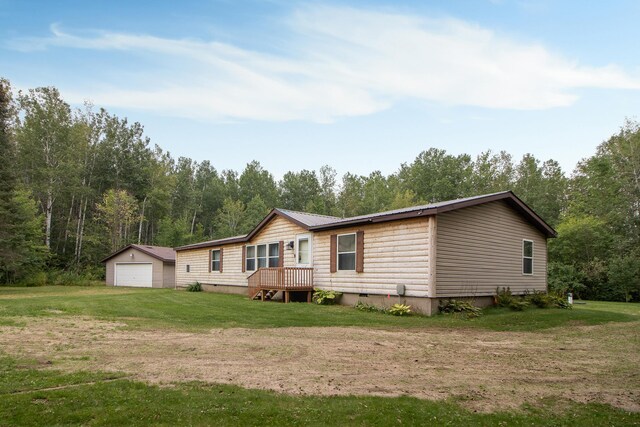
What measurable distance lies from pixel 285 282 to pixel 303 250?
6.28 ft

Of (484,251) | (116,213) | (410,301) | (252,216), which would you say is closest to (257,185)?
(252,216)

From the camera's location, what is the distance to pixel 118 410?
14.7ft

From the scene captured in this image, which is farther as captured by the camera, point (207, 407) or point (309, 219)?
point (309, 219)

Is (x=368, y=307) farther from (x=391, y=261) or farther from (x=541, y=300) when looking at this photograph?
(x=541, y=300)

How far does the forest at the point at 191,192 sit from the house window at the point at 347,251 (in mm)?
16953

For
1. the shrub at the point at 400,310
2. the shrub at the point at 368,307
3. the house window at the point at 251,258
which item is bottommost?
the shrub at the point at 368,307

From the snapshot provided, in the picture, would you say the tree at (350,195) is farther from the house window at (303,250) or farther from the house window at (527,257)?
the house window at (527,257)

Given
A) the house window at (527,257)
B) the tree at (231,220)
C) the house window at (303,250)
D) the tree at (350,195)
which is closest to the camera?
the house window at (527,257)

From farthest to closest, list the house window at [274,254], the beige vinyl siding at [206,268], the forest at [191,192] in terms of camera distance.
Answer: the forest at [191,192]
the beige vinyl siding at [206,268]
the house window at [274,254]

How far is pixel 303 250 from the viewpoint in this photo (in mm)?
19078

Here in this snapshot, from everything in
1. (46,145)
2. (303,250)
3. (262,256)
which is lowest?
(262,256)

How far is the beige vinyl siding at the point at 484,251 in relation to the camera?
Result: 45.7ft

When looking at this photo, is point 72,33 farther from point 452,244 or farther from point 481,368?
point 481,368

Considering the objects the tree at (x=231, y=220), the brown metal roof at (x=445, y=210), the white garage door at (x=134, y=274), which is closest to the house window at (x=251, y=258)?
the brown metal roof at (x=445, y=210)
